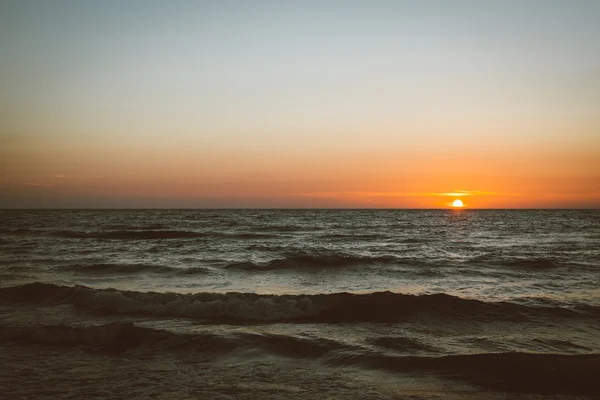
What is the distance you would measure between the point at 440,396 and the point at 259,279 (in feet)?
41.0

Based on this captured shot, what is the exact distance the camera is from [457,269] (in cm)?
2153

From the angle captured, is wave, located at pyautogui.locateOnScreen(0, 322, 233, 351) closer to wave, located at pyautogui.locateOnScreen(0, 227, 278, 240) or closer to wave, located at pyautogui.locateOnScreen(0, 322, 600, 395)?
wave, located at pyautogui.locateOnScreen(0, 322, 600, 395)

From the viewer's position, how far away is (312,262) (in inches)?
939

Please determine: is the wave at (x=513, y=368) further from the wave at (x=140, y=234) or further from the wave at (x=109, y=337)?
the wave at (x=140, y=234)

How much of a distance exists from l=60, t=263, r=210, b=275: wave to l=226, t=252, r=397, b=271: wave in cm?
217

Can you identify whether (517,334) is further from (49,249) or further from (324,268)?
(49,249)

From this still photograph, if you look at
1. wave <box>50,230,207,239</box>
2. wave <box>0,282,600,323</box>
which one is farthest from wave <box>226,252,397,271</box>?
wave <box>50,230,207,239</box>

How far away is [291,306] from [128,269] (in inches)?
447

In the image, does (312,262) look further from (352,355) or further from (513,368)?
(513,368)

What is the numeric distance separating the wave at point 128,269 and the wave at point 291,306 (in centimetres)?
569

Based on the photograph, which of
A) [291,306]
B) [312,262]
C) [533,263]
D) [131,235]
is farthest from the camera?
[131,235]

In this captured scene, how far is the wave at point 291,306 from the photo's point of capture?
12.3m

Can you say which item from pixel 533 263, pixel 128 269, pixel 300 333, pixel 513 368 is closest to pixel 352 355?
pixel 300 333

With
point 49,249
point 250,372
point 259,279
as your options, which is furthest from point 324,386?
point 49,249
